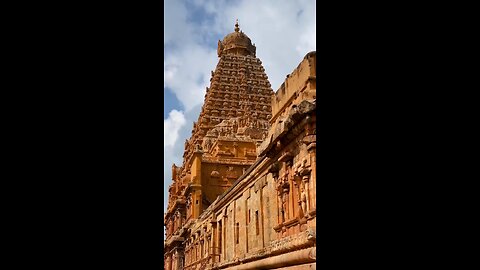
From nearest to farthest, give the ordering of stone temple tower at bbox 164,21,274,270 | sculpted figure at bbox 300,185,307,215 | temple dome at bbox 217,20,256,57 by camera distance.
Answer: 1. sculpted figure at bbox 300,185,307,215
2. stone temple tower at bbox 164,21,274,270
3. temple dome at bbox 217,20,256,57

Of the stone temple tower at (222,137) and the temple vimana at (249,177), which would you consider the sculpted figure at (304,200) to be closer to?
the temple vimana at (249,177)

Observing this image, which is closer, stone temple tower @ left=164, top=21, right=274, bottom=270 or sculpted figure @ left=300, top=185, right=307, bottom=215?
sculpted figure @ left=300, top=185, right=307, bottom=215

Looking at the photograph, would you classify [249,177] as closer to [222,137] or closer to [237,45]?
[222,137]

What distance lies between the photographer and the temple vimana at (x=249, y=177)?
891 centimetres

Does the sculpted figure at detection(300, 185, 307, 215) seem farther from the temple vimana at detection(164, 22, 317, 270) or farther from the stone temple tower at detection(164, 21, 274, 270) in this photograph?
the stone temple tower at detection(164, 21, 274, 270)

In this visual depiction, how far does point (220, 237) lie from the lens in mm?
17781

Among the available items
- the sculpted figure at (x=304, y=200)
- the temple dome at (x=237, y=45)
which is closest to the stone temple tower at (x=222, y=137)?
the temple dome at (x=237, y=45)

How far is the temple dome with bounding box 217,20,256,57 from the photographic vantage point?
4209 cm

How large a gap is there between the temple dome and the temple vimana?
2.28m

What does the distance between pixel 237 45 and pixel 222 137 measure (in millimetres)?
14627

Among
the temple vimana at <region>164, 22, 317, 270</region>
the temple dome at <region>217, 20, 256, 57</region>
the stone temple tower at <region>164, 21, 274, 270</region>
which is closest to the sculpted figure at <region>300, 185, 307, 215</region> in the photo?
the temple vimana at <region>164, 22, 317, 270</region>
